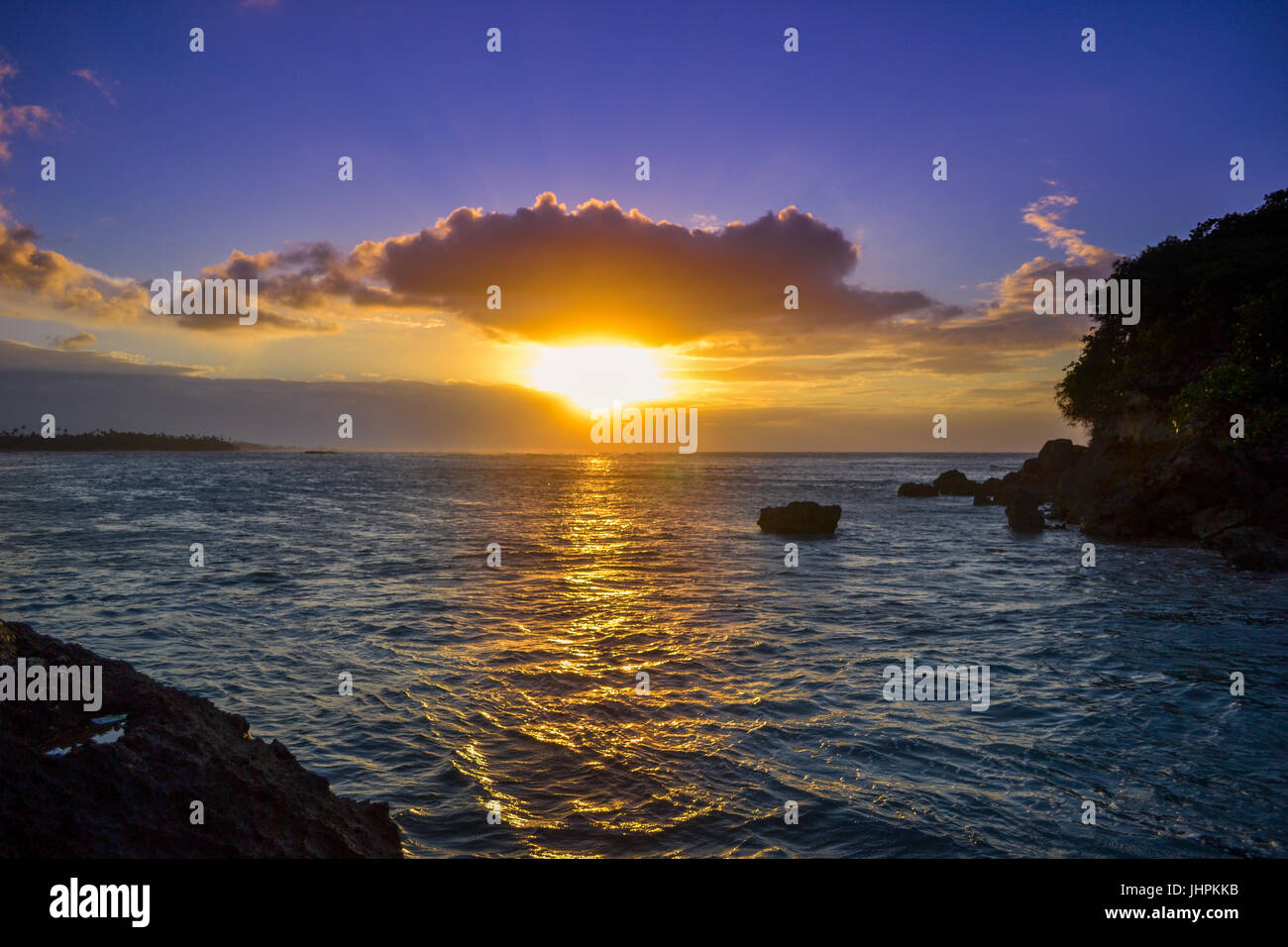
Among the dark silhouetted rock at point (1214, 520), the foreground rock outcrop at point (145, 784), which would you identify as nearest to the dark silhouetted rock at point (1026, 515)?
the dark silhouetted rock at point (1214, 520)

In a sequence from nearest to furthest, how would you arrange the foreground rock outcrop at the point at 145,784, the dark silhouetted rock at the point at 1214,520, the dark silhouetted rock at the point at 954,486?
the foreground rock outcrop at the point at 145,784
the dark silhouetted rock at the point at 1214,520
the dark silhouetted rock at the point at 954,486

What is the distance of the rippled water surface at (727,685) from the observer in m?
7.36

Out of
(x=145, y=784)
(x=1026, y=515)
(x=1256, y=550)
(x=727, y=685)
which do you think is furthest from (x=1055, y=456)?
(x=145, y=784)

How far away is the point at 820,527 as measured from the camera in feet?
122

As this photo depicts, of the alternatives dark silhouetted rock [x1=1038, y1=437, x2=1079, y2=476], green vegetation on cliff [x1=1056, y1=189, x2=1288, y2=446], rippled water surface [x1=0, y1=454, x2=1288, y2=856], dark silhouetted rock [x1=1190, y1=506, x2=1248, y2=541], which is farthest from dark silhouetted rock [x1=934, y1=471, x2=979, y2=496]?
rippled water surface [x1=0, y1=454, x2=1288, y2=856]

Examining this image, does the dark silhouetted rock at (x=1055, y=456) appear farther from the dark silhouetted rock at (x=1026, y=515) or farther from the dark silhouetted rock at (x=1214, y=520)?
the dark silhouetted rock at (x=1214, y=520)

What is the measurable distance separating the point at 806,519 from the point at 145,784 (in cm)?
3502

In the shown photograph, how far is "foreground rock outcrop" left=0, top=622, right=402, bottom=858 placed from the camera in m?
3.73

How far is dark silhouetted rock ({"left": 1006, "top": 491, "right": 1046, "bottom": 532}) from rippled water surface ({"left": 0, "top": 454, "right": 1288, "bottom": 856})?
9.93 metres

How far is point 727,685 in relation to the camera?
11.9m

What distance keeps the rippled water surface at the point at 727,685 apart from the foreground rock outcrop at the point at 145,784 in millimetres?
2249

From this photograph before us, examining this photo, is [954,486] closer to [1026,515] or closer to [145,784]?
[1026,515]

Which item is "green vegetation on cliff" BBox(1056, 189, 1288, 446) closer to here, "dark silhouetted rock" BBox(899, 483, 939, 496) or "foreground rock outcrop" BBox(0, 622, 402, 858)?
"dark silhouetted rock" BBox(899, 483, 939, 496)
